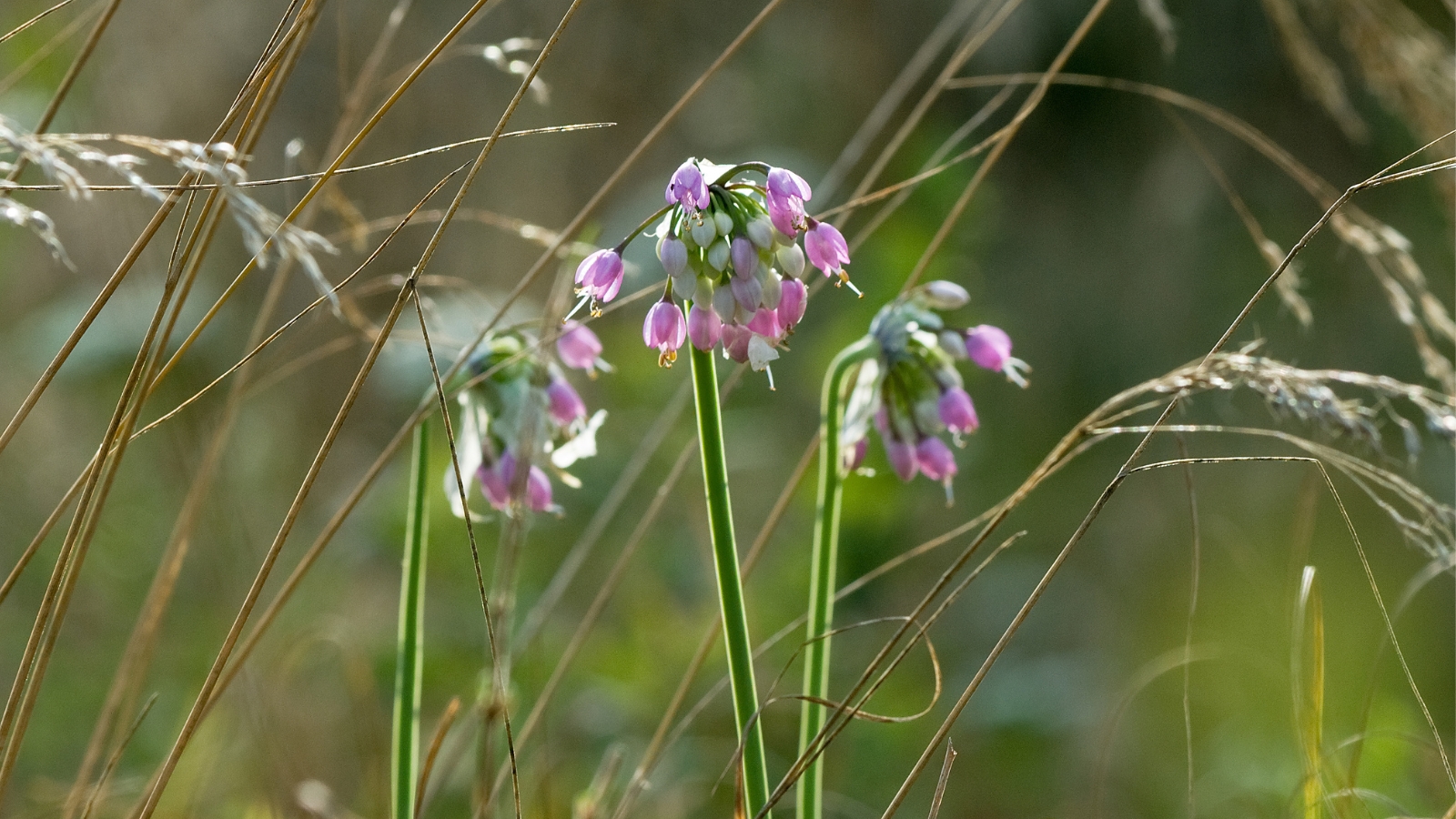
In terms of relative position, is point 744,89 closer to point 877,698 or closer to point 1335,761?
point 877,698

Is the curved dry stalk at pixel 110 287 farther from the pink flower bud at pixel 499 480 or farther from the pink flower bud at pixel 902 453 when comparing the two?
the pink flower bud at pixel 902 453

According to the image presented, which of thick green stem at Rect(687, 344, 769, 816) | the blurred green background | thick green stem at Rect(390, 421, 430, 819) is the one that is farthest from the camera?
the blurred green background

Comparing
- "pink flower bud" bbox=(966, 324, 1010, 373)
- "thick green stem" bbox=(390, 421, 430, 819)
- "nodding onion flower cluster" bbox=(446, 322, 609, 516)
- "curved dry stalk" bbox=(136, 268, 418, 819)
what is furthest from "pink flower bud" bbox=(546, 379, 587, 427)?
"pink flower bud" bbox=(966, 324, 1010, 373)

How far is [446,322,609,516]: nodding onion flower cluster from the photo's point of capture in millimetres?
857

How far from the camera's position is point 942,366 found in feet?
2.94

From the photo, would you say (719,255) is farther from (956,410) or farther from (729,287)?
(956,410)

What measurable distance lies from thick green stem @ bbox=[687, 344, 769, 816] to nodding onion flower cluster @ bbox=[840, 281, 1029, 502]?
27 cm

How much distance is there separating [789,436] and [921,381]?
80.1 inches

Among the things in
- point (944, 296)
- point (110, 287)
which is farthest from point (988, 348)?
point (110, 287)

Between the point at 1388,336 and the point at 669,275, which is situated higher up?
the point at 669,275

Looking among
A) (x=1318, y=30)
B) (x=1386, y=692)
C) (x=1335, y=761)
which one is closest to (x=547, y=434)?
(x=1335, y=761)

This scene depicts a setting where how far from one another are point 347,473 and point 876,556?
83.1 inches

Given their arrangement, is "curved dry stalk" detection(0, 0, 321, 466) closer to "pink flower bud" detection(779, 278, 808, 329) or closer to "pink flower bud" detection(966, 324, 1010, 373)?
"pink flower bud" detection(779, 278, 808, 329)

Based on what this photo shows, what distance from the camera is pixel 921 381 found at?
909 mm
